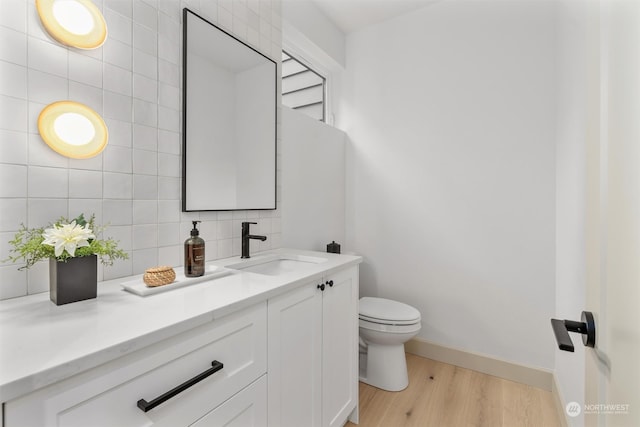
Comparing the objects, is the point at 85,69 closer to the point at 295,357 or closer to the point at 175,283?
the point at 175,283

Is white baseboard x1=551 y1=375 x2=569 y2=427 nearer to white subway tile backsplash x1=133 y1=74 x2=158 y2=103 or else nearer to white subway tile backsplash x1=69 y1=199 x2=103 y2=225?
white subway tile backsplash x1=69 y1=199 x2=103 y2=225

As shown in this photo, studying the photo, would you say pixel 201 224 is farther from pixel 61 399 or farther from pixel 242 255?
pixel 61 399

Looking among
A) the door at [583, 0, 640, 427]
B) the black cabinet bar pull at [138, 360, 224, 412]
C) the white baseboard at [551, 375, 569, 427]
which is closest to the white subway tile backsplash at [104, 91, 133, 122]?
the black cabinet bar pull at [138, 360, 224, 412]

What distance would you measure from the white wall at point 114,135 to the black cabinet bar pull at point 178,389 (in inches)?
23.0

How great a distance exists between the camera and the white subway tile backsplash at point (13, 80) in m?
0.87

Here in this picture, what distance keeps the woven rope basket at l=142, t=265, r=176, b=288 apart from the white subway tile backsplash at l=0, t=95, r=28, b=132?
56 cm

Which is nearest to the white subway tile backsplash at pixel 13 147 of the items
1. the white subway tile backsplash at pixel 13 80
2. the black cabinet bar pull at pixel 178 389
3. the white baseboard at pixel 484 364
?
the white subway tile backsplash at pixel 13 80

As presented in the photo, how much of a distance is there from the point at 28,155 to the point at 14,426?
30.1 inches

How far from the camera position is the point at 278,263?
1703 mm

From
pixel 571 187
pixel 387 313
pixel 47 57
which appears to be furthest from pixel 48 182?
pixel 571 187

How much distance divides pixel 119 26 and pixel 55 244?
83cm

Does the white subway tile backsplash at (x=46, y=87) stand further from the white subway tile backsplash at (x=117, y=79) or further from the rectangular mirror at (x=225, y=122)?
the rectangular mirror at (x=225, y=122)

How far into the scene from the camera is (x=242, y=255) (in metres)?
1.57

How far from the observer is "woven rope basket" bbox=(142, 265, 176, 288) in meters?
1.01
